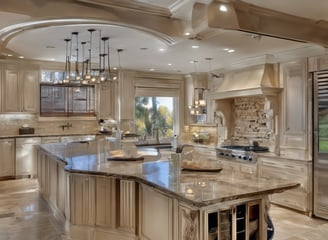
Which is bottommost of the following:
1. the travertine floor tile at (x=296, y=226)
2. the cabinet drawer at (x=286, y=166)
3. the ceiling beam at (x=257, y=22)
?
the travertine floor tile at (x=296, y=226)

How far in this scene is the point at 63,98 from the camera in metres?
8.02

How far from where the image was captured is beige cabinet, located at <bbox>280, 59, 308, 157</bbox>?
5.19 m

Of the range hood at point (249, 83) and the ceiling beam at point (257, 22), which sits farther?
the range hood at point (249, 83)

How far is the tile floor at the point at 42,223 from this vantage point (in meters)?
3.97

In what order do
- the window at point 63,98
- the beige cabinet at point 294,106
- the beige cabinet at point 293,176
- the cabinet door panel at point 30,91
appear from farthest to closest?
the window at point 63,98 → the cabinet door panel at point 30,91 → the beige cabinet at point 294,106 → the beige cabinet at point 293,176

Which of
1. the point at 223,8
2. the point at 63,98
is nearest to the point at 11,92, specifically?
Result: the point at 63,98

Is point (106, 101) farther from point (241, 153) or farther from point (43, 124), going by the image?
point (241, 153)

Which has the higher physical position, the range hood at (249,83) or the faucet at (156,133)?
the range hood at (249,83)

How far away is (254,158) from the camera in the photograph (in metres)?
5.74

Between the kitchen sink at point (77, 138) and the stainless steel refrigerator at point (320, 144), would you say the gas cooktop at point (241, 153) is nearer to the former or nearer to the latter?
the stainless steel refrigerator at point (320, 144)

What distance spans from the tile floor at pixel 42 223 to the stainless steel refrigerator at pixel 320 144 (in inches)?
11.5

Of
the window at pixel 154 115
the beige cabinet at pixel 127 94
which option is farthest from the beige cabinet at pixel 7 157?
the window at pixel 154 115

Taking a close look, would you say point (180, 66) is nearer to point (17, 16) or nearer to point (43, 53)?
point (43, 53)

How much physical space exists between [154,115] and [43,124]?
309cm
